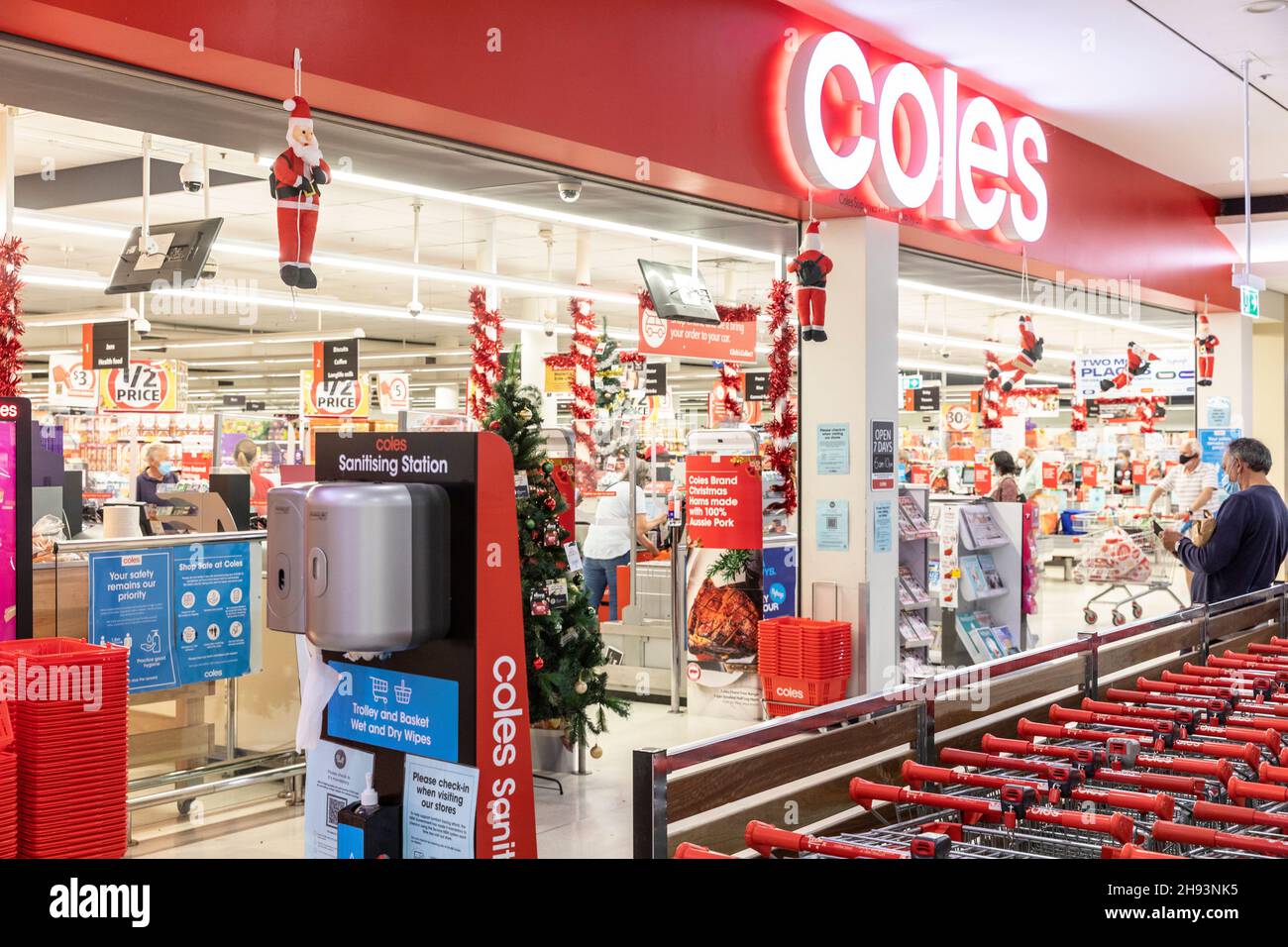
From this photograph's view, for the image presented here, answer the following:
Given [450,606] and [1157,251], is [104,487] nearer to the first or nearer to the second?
[1157,251]

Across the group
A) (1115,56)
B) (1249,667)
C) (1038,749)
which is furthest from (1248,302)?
(1038,749)

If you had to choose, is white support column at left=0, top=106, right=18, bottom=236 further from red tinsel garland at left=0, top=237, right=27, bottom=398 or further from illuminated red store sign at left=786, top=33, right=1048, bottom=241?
illuminated red store sign at left=786, top=33, right=1048, bottom=241

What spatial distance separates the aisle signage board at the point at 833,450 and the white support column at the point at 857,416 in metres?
0.03

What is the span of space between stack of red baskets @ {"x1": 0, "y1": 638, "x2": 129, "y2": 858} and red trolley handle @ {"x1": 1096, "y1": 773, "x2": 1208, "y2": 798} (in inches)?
123

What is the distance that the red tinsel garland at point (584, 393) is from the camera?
919cm

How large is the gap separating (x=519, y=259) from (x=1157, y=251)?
770cm

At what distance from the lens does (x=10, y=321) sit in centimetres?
449

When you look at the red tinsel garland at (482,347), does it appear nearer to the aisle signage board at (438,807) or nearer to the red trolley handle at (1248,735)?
the aisle signage board at (438,807)

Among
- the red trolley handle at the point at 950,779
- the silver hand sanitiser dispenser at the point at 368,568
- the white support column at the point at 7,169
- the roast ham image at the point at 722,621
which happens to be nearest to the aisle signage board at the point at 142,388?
the white support column at the point at 7,169

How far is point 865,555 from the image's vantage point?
273 inches

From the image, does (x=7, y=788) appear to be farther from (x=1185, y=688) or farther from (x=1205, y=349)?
(x=1205, y=349)

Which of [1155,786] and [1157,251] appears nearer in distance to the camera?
[1155,786]

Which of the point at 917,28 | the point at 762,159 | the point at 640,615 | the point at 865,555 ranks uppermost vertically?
the point at 917,28

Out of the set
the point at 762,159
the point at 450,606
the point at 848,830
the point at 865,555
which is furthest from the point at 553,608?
the point at 848,830
